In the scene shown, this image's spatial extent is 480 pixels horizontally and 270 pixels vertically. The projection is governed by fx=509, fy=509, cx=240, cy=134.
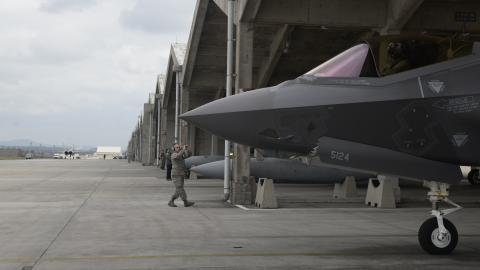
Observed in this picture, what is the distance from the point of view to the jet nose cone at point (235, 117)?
22.8ft

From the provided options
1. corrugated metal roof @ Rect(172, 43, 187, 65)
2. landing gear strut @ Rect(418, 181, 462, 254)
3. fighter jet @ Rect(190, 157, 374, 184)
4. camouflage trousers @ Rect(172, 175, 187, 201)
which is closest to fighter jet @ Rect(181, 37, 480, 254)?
landing gear strut @ Rect(418, 181, 462, 254)

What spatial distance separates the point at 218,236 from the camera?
9.80 meters

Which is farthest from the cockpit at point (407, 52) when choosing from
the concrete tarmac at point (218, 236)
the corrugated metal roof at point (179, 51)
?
the corrugated metal roof at point (179, 51)

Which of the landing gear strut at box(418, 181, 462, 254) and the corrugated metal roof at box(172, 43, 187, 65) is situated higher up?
the corrugated metal roof at box(172, 43, 187, 65)

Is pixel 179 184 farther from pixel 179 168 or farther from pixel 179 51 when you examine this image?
pixel 179 51

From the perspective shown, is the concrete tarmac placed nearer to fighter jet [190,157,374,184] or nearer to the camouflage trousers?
the camouflage trousers

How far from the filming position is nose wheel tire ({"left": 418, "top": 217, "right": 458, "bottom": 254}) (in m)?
7.73

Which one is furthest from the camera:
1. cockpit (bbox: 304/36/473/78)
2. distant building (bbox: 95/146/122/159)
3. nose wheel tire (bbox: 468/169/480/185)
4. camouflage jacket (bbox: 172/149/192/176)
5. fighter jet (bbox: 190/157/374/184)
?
distant building (bbox: 95/146/122/159)

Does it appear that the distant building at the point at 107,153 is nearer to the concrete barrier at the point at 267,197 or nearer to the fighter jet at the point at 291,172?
the fighter jet at the point at 291,172

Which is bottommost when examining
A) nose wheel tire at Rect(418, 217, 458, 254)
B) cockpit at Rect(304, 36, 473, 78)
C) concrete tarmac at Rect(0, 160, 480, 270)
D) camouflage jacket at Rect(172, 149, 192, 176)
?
concrete tarmac at Rect(0, 160, 480, 270)

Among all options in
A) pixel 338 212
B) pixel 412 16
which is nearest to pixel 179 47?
pixel 412 16

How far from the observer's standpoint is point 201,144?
4700 centimetres

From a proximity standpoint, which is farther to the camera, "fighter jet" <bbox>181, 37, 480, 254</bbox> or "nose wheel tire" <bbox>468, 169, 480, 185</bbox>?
"nose wheel tire" <bbox>468, 169, 480, 185</bbox>

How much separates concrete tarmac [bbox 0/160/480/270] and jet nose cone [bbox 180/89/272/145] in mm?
1838
